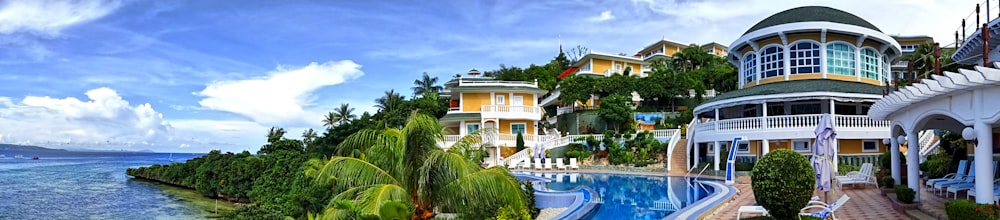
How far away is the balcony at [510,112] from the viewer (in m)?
35.6

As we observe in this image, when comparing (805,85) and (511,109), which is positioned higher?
(805,85)

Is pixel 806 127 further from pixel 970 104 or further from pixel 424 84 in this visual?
pixel 424 84

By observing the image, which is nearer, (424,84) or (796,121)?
(796,121)

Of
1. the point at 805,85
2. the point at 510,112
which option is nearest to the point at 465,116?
the point at 510,112

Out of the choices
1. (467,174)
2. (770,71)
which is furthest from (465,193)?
(770,71)

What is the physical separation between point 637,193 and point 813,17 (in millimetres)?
12183

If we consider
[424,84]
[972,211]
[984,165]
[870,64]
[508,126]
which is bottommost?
[972,211]

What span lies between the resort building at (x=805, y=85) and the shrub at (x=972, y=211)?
1461 cm

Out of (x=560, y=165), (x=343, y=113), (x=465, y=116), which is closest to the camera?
(x=560, y=165)

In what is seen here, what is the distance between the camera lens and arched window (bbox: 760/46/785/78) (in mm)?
25188

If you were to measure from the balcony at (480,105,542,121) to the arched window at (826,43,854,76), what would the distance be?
54.7ft

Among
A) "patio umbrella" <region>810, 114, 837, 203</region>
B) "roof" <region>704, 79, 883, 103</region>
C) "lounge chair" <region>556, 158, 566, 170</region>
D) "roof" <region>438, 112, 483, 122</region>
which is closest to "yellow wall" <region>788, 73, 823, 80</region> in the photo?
"roof" <region>704, 79, 883, 103</region>

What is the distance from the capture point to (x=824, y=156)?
12.5m

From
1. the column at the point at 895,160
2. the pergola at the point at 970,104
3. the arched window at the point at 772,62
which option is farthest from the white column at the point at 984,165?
the arched window at the point at 772,62
